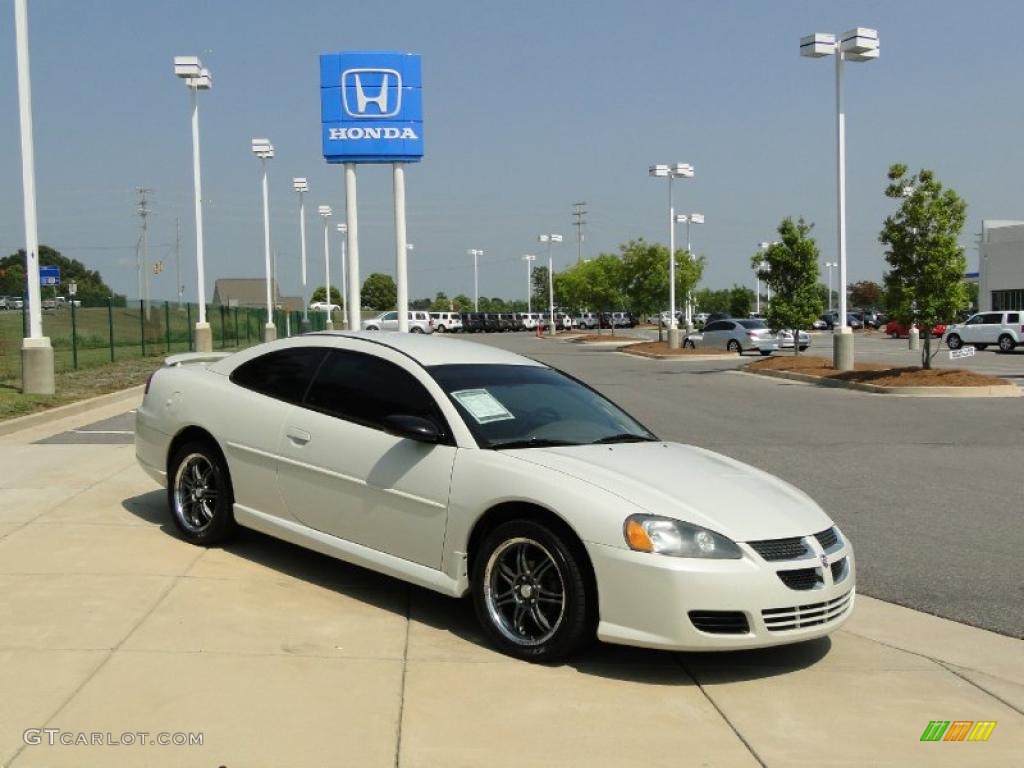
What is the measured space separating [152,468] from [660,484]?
4.00 meters

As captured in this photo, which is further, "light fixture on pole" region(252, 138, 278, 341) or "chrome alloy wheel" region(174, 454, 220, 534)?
"light fixture on pole" region(252, 138, 278, 341)

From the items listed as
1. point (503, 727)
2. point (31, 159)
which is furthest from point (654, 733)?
point (31, 159)

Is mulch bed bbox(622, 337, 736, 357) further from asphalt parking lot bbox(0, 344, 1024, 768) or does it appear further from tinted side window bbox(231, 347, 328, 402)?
tinted side window bbox(231, 347, 328, 402)

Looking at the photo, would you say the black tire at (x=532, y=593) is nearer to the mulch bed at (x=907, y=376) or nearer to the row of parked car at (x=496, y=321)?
the mulch bed at (x=907, y=376)

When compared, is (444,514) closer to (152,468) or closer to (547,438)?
(547,438)

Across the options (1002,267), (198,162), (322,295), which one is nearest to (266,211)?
(198,162)

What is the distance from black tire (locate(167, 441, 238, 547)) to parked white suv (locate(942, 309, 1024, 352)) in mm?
41292

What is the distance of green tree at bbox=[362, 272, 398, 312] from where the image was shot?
156 meters

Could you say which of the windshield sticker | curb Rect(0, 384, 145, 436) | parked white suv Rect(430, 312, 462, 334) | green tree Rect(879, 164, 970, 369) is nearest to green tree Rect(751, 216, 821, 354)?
green tree Rect(879, 164, 970, 369)

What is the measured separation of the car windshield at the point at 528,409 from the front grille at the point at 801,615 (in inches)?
60.3

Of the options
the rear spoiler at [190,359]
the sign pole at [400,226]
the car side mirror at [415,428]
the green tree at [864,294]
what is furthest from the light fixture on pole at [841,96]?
the green tree at [864,294]

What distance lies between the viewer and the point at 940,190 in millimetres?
23781

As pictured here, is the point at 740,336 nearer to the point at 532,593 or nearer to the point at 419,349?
the point at 419,349

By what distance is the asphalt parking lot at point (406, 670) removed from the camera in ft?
14.3
